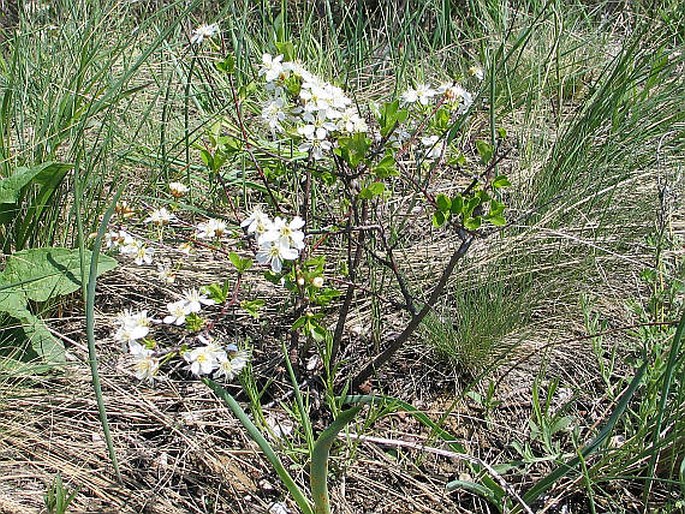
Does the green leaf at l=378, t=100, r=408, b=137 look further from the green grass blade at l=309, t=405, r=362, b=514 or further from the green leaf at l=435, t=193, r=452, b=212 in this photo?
the green grass blade at l=309, t=405, r=362, b=514

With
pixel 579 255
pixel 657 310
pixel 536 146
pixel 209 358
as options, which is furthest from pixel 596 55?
pixel 209 358

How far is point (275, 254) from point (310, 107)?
9.8 inches

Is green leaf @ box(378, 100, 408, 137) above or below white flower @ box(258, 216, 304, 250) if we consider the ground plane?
above

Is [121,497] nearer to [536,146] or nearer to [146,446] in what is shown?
[146,446]

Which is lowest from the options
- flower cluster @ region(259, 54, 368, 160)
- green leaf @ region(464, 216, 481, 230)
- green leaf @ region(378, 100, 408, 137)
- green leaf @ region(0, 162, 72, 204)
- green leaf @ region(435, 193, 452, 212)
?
green leaf @ region(464, 216, 481, 230)

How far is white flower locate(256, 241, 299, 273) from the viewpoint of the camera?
1053 millimetres

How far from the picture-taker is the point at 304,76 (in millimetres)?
1155

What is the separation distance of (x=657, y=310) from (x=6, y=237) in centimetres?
136

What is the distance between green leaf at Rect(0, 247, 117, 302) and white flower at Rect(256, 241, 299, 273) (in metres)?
0.48

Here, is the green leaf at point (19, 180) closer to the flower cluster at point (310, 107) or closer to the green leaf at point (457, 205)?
the flower cluster at point (310, 107)

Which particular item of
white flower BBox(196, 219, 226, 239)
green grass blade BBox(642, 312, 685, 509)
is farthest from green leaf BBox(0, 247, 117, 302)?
green grass blade BBox(642, 312, 685, 509)

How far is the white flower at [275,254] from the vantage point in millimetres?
1053

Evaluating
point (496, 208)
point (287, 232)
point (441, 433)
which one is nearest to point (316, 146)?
point (287, 232)

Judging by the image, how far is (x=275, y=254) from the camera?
1.06m
